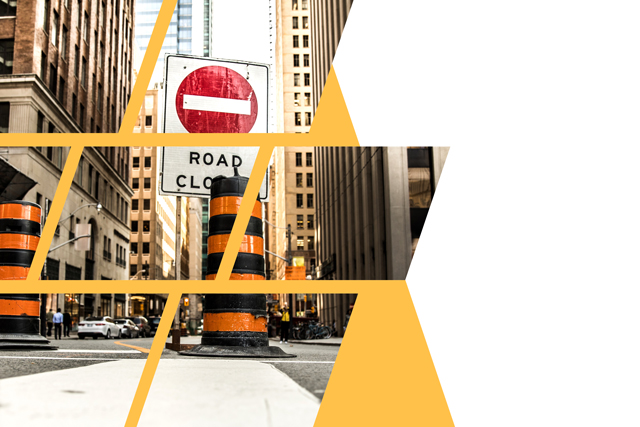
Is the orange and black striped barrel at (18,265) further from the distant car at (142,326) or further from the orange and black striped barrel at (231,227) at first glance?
the distant car at (142,326)

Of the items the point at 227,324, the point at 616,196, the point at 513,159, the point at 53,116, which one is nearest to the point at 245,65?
the point at 227,324

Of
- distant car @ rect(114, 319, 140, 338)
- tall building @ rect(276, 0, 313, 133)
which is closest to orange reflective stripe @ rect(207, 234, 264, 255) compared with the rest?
distant car @ rect(114, 319, 140, 338)

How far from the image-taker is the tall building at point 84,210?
2748cm

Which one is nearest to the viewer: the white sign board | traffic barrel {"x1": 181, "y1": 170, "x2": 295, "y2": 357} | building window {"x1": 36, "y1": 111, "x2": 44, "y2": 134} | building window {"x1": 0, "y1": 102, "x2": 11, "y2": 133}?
traffic barrel {"x1": 181, "y1": 170, "x2": 295, "y2": 357}

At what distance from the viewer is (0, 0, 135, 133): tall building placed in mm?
28812

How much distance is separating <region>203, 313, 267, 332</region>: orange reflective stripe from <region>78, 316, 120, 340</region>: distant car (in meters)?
18.2

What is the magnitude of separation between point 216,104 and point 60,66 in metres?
33.2

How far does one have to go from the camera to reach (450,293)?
11.4ft

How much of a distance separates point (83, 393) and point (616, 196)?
3.00 m

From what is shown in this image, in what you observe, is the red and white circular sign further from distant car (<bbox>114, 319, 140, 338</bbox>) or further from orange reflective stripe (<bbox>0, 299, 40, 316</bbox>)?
distant car (<bbox>114, 319, 140, 338</bbox>)
